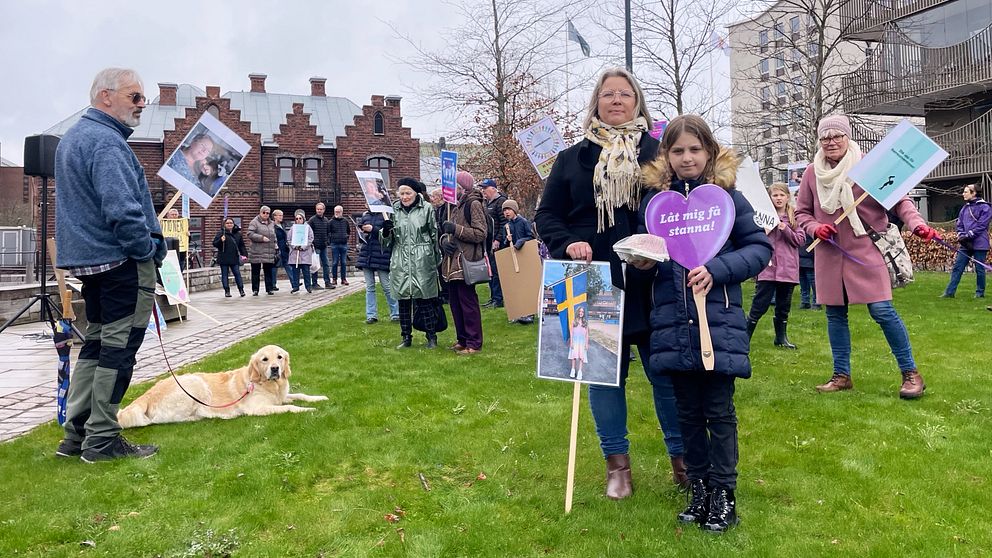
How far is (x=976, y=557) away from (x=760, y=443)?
1.52 meters

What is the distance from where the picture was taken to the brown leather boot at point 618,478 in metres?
3.39

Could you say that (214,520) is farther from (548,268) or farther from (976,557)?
(976,557)

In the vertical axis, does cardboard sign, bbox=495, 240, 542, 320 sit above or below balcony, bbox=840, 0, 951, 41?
below

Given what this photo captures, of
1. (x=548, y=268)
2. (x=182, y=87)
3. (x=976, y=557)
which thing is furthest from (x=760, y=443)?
(x=182, y=87)

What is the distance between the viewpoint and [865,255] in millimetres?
5098

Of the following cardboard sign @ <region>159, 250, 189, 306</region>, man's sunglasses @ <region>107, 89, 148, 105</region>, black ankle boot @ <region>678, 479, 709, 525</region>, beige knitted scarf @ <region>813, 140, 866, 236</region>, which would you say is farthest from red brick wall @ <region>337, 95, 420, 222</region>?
black ankle boot @ <region>678, 479, 709, 525</region>

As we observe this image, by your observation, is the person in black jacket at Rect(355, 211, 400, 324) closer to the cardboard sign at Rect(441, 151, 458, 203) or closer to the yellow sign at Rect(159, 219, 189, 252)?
the cardboard sign at Rect(441, 151, 458, 203)

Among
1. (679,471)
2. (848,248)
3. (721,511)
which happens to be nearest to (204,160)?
(679,471)

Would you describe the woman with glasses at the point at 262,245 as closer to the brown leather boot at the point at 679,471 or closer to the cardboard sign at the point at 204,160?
the cardboard sign at the point at 204,160

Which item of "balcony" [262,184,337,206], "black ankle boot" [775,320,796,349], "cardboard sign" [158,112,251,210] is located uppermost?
"balcony" [262,184,337,206]

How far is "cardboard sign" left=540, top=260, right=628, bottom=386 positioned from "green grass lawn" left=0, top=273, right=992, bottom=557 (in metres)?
0.67

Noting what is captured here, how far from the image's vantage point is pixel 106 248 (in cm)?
390

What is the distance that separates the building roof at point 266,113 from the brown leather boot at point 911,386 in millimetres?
40589

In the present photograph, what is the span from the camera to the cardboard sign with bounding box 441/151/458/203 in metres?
8.15
